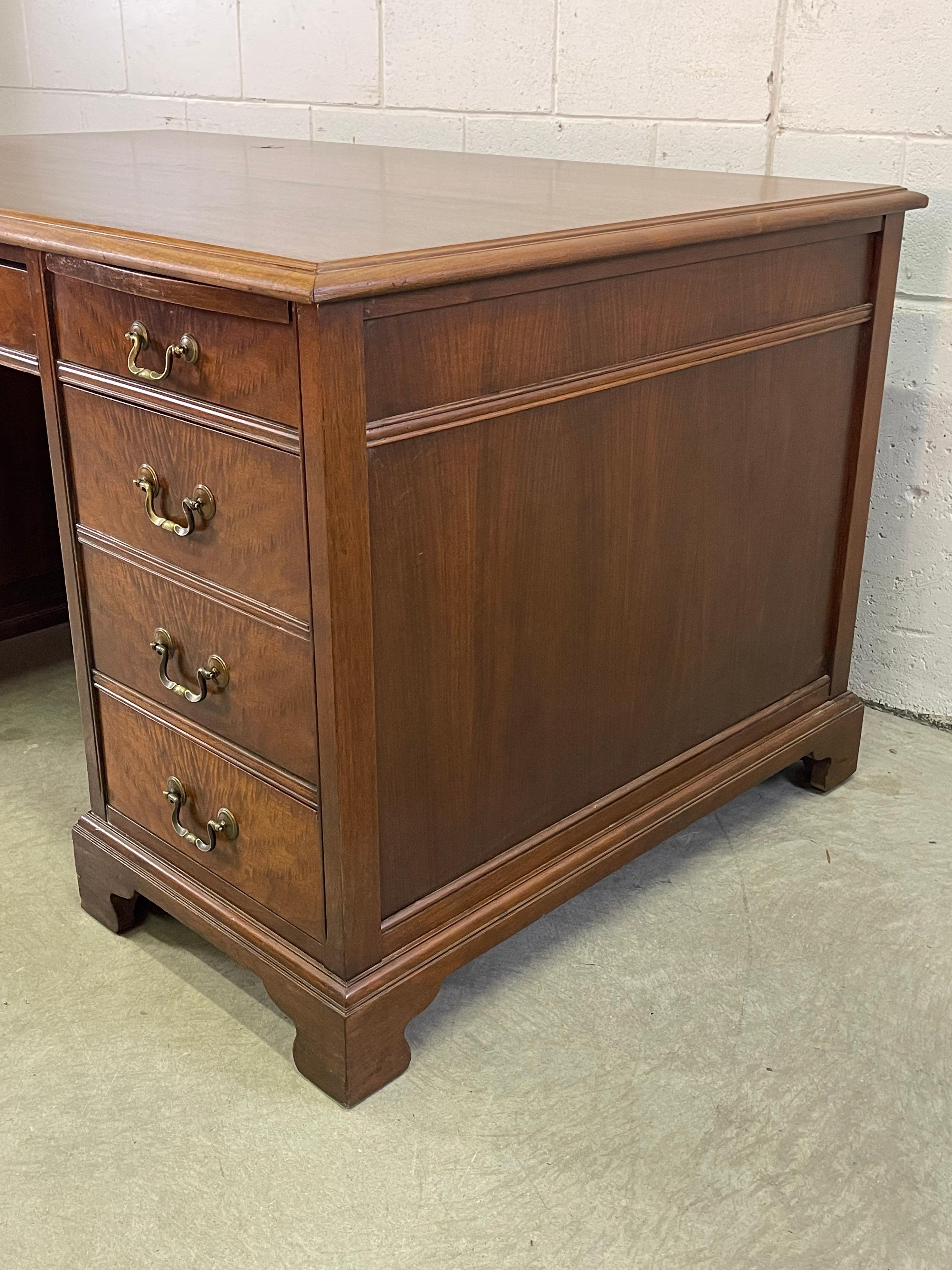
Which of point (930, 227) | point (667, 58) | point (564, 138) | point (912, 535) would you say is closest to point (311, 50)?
point (564, 138)

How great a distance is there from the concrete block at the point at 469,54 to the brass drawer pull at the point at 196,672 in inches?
54.9

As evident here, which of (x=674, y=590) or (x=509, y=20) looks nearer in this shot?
(x=674, y=590)

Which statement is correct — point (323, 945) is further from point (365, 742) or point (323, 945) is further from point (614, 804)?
point (614, 804)

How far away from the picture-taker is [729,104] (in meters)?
2.01

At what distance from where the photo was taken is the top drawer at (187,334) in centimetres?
106

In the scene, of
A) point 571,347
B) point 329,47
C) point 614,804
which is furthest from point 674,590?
point 329,47

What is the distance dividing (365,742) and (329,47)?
1.86 m

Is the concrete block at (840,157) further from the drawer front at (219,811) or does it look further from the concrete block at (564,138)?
the drawer front at (219,811)

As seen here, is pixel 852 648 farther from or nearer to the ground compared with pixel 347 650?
nearer to the ground

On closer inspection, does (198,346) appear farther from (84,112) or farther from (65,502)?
(84,112)

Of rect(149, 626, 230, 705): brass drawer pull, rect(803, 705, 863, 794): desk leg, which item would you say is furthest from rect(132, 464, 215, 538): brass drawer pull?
rect(803, 705, 863, 794): desk leg

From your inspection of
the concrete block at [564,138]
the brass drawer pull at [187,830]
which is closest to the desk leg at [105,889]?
the brass drawer pull at [187,830]

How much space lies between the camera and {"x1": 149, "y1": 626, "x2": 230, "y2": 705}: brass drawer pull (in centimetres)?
128

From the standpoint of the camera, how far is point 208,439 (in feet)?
3.84
